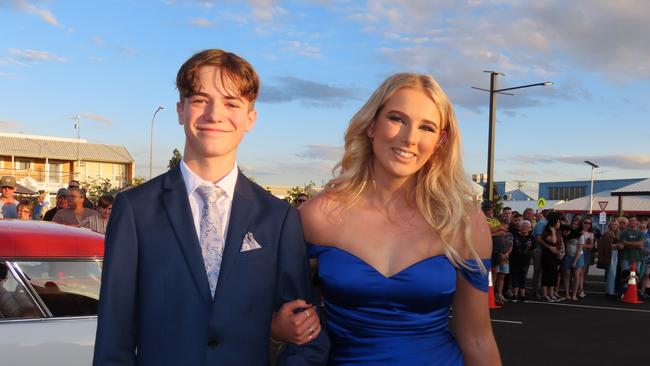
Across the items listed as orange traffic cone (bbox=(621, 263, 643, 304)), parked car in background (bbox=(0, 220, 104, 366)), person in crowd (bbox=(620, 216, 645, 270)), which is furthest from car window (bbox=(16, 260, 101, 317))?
person in crowd (bbox=(620, 216, 645, 270))

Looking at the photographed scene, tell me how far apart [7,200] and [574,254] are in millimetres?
10260

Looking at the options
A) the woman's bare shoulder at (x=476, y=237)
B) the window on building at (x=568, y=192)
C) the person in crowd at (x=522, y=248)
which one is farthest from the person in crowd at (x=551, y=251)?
the window on building at (x=568, y=192)

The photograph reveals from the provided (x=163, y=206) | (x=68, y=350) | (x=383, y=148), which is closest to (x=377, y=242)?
(x=383, y=148)

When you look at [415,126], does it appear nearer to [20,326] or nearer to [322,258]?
[322,258]

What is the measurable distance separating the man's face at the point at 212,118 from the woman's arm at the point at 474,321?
945 mm

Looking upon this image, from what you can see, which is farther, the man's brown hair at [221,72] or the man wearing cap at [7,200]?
the man wearing cap at [7,200]

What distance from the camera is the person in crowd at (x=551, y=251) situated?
11.8 meters

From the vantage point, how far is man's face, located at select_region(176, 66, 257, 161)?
1.83m

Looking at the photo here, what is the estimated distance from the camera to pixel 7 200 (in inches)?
361

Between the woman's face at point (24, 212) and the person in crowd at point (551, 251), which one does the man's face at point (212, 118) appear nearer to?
the woman's face at point (24, 212)

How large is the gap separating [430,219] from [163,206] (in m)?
1.01

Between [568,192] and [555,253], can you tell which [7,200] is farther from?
[568,192]

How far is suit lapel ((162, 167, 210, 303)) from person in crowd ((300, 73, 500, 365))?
0.59 meters

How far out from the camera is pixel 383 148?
2.31 m
